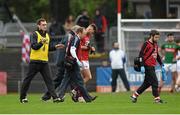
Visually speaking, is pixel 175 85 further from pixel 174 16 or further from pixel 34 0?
pixel 34 0

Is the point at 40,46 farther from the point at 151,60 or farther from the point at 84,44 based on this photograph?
the point at 151,60

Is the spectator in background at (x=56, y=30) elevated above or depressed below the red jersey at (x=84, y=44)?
below

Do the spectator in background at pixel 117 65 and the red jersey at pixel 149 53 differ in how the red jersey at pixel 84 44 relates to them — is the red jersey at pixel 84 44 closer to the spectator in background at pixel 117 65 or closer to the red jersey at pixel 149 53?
the red jersey at pixel 149 53

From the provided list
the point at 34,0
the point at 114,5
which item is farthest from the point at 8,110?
the point at 34,0

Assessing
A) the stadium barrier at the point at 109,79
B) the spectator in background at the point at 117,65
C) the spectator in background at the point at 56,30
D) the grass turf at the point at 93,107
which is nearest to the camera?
the grass turf at the point at 93,107

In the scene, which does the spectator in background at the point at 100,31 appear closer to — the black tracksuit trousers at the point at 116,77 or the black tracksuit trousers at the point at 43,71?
the black tracksuit trousers at the point at 116,77

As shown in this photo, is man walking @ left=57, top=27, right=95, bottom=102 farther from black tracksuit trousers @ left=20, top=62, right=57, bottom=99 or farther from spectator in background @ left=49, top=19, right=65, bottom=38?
spectator in background @ left=49, top=19, right=65, bottom=38

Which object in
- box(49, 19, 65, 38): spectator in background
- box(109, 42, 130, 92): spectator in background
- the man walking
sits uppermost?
the man walking

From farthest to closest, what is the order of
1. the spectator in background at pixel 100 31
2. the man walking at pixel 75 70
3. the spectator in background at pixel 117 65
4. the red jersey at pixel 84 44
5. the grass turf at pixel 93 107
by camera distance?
the spectator in background at pixel 100 31 → the spectator in background at pixel 117 65 → the red jersey at pixel 84 44 → the man walking at pixel 75 70 → the grass turf at pixel 93 107

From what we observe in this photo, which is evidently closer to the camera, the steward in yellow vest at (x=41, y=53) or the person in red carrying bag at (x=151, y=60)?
the steward in yellow vest at (x=41, y=53)

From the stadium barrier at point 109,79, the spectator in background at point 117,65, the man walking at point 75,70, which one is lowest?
the stadium barrier at point 109,79

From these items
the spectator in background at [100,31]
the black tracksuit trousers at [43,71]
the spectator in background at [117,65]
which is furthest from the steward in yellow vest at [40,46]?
the spectator in background at [100,31]

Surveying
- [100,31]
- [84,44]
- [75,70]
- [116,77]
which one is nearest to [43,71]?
[75,70]

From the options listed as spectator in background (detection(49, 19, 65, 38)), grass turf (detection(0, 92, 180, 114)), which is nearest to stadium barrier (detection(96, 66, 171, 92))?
spectator in background (detection(49, 19, 65, 38))
